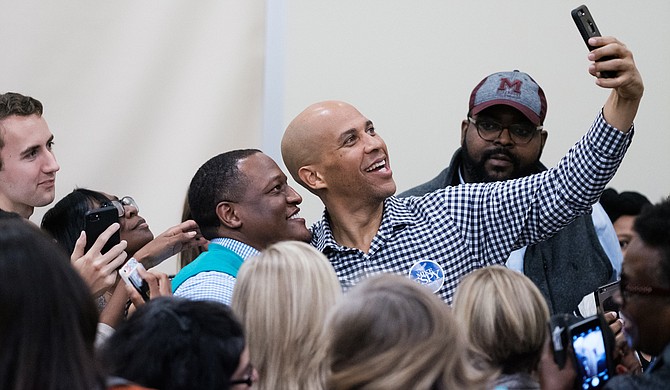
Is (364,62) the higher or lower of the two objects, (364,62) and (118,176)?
the higher

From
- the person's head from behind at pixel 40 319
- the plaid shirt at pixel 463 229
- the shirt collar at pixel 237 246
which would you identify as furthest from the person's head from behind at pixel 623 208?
the person's head from behind at pixel 40 319

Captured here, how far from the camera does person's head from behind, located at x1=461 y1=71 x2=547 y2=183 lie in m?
3.60

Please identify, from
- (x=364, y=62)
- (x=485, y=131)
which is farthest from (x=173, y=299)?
(x=364, y=62)

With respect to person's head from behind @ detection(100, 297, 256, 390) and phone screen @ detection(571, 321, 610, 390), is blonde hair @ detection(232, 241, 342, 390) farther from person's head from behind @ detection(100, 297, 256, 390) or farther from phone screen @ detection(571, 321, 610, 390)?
phone screen @ detection(571, 321, 610, 390)

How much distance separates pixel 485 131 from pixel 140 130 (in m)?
1.20

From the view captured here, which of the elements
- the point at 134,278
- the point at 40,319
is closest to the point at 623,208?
the point at 134,278

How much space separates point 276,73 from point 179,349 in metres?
2.45

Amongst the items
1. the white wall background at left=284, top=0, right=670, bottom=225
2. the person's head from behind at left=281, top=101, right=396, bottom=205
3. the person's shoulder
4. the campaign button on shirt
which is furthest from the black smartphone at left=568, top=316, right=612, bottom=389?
the white wall background at left=284, top=0, right=670, bottom=225

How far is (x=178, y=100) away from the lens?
3848 mm

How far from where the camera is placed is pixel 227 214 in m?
2.98

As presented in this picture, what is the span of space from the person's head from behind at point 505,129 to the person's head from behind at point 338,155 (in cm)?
66

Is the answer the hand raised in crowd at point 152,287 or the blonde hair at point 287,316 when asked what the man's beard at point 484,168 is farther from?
the blonde hair at point 287,316

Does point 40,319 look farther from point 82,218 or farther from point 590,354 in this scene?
point 82,218

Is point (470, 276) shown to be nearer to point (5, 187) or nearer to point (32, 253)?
point (32, 253)
